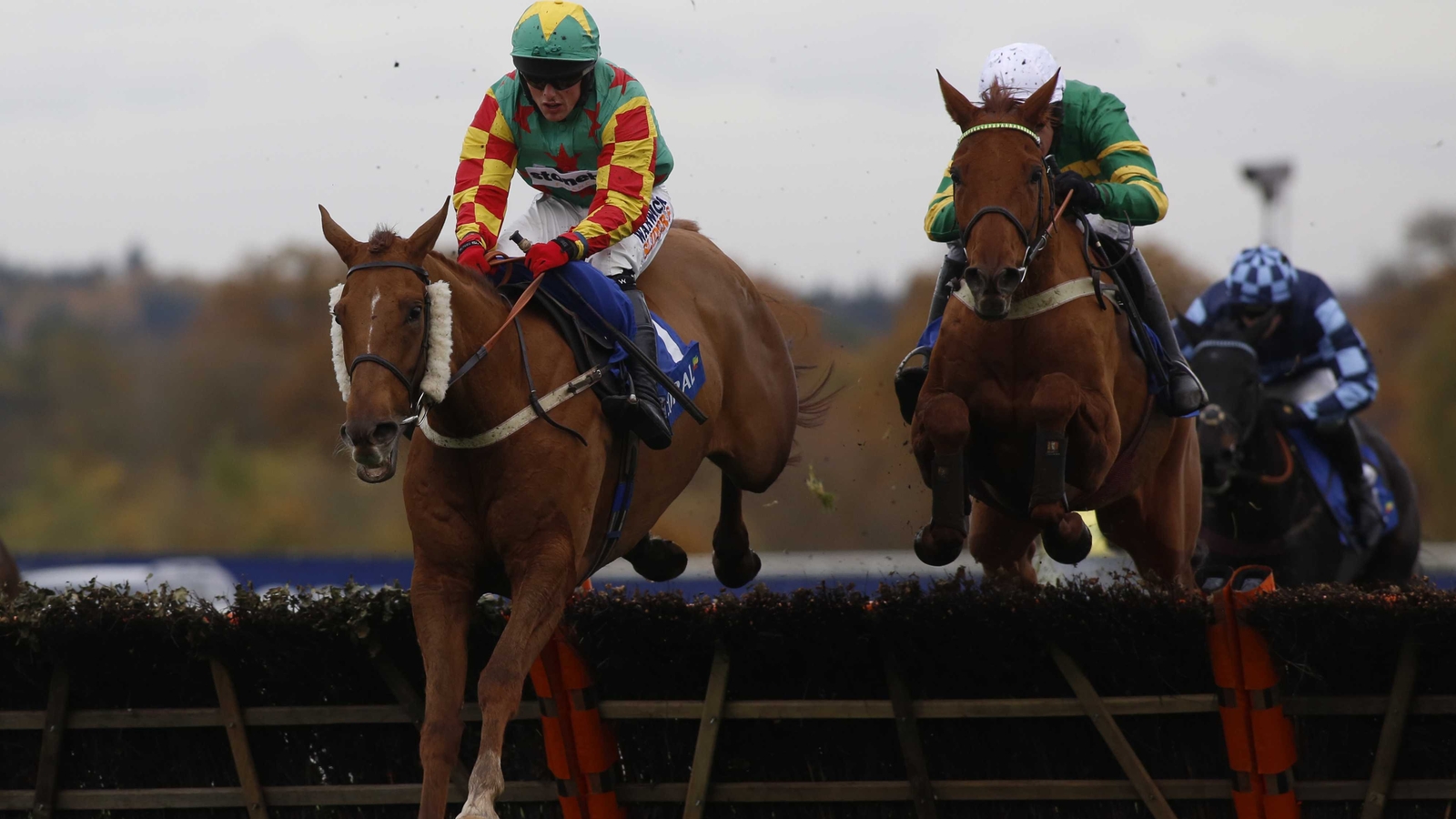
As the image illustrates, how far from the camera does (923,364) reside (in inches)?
238

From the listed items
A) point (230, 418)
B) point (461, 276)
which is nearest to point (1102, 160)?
point (461, 276)

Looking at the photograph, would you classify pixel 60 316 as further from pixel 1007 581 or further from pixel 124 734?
pixel 1007 581

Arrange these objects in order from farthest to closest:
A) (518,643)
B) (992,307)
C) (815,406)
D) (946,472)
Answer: (815,406) → (946,472) → (992,307) → (518,643)

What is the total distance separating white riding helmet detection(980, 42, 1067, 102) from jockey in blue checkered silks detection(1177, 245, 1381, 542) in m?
3.72

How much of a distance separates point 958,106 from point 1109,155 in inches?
31.0

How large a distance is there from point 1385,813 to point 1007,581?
4.55 feet

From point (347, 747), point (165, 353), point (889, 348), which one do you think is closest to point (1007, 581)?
point (347, 747)

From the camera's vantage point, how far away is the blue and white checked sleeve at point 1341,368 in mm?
9102

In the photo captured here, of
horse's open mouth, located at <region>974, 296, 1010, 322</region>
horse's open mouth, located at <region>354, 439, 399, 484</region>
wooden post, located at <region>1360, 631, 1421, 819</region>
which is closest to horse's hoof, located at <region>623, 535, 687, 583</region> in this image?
horse's open mouth, located at <region>974, 296, 1010, 322</region>

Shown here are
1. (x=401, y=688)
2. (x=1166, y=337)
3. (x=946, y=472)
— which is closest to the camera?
(x=946, y=472)

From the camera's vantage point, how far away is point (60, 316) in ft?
84.6

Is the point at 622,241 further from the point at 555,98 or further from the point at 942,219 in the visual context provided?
the point at 942,219

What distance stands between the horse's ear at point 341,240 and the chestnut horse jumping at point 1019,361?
6.02 ft

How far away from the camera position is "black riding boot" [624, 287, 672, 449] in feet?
17.4
